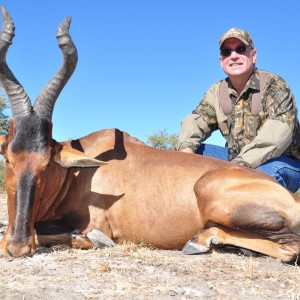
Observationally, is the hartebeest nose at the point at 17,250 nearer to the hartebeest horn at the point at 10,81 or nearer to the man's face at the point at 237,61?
the hartebeest horn at the point at 10,81

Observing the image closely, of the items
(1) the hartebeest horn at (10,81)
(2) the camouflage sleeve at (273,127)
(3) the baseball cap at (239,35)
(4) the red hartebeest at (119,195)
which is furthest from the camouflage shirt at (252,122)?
(1) the hartebeest horn at (10,81)

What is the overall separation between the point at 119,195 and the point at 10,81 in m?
1.66

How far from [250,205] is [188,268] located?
3.38 ft

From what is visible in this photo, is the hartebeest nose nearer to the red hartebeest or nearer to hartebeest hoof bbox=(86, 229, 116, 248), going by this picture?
the red hartebeest

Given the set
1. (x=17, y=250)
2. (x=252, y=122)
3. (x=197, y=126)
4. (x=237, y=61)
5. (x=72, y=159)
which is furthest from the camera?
(x=197, y=126)

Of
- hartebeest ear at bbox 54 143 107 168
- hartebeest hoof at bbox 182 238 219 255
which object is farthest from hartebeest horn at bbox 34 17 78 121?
hartebeest hoof at bbox 182 238 219 255

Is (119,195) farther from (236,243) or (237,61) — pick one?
(237,61)

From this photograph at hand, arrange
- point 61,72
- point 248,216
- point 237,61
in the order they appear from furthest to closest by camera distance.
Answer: point 237,61, point 61,72, point 248,216

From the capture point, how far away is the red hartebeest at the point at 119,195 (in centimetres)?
489

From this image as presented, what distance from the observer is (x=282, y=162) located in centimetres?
714

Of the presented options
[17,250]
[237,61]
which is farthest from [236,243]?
[237,61]

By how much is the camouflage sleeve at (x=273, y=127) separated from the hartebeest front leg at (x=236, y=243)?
1673 millimetres

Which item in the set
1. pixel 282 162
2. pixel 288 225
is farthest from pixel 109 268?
pixel 282 162

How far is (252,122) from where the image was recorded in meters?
7.46
